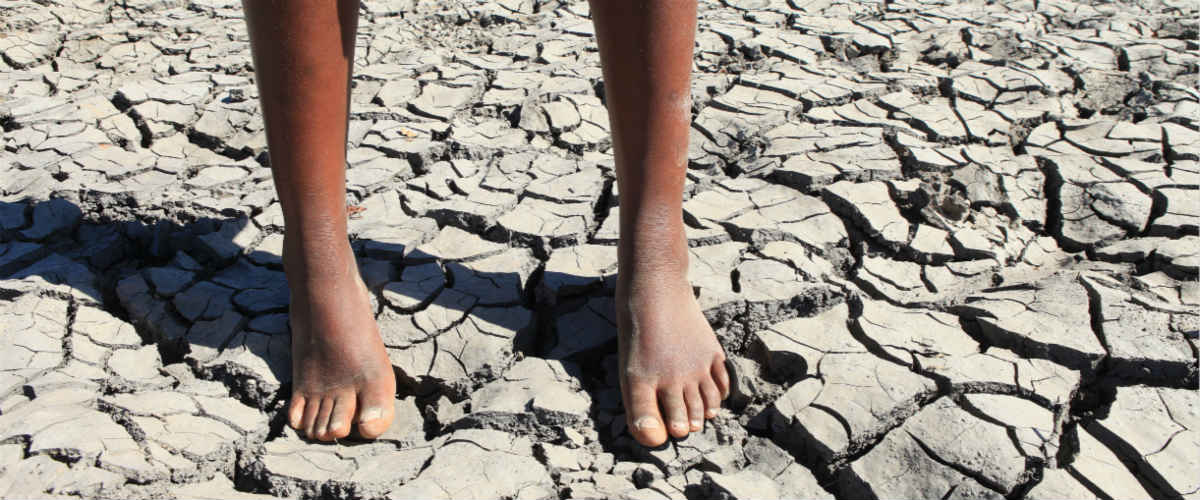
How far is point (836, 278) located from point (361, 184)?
1293 mm

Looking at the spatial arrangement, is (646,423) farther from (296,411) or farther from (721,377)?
(296,411)

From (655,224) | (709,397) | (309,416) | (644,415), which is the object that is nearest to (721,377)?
(709,397)

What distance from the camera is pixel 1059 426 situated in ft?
4.89

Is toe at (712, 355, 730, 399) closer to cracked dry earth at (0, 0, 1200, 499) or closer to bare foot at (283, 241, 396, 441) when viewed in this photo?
cracked dry earth at (0, 0, 1200, 499)

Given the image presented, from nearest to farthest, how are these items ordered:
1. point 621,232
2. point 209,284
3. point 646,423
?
point 646,423, point 621,232, point 209,284

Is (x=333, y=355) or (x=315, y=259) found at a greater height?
(x=315, y=259)

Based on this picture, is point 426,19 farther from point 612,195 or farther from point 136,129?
point 612,195

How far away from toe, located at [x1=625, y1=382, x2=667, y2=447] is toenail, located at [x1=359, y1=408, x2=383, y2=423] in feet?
1.48

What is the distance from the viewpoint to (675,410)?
1516 mm

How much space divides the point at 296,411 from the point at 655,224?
29.4 inches

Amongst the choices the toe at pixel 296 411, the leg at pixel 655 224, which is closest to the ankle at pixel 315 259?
the toe at pixel 296 411

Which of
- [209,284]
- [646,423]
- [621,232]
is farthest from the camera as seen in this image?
[209,284]

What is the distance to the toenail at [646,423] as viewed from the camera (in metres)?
1.49

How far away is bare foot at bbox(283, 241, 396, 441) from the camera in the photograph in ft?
5.04
